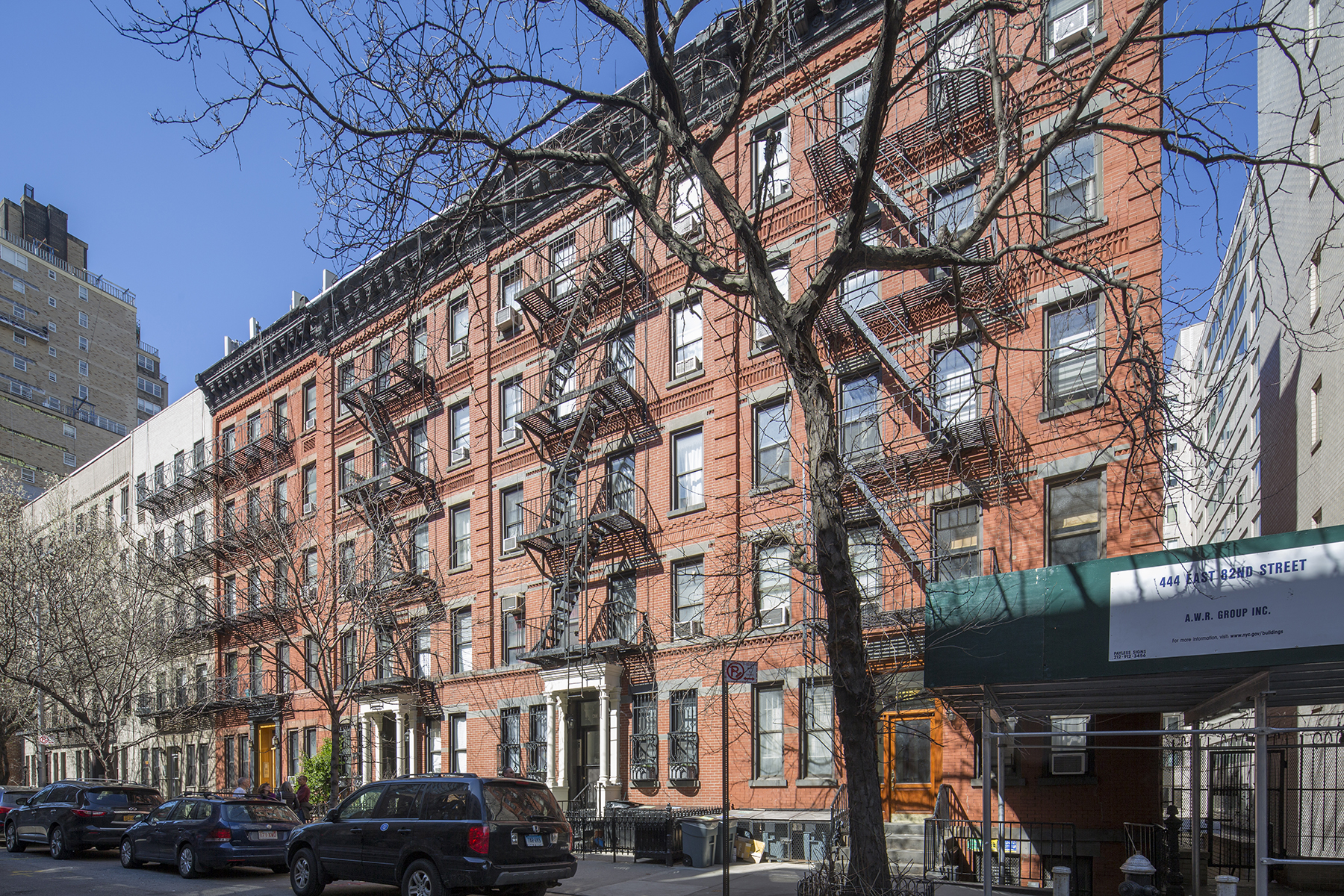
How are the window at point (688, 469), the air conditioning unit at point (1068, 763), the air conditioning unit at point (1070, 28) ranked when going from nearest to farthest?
the air conditioning unit at point (1068, 763) < the air conditioning unit at point (1070, 28) < the window at point (688, 469)

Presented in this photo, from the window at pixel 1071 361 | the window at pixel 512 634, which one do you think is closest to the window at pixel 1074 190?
the window at pixel 1071 361

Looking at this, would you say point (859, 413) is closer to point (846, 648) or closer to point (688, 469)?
point (688, 469)

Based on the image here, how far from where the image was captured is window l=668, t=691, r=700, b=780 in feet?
71.0

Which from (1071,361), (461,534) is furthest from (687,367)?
(461,534)

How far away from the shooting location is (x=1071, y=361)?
1731cm

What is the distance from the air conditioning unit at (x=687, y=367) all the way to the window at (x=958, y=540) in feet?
21.9

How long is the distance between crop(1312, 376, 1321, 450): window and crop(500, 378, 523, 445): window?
18200mm

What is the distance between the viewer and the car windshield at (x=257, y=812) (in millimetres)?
17984

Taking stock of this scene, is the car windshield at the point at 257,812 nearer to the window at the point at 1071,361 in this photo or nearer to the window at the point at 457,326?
the window at the point at 457,326

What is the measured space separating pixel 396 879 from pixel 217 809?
6.43 m

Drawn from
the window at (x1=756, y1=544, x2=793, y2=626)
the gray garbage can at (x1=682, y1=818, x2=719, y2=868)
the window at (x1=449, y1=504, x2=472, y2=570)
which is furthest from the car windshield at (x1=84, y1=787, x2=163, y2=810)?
the window at (x1=756, y1=544, x2=793, y2=626)

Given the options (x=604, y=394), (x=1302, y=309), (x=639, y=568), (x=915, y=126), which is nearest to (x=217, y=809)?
(x=639, y=568)

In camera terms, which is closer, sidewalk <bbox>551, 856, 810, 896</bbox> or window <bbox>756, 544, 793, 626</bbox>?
sidewalk <bbox>551, 856, 810, 896</bbox>

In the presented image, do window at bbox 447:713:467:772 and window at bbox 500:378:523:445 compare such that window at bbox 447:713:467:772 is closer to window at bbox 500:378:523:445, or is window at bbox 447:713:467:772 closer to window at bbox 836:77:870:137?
window at bbox 500:378:523:445
